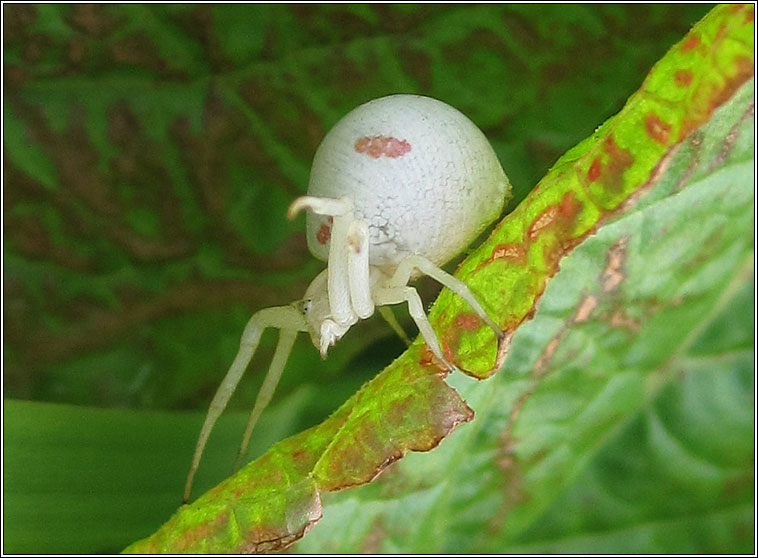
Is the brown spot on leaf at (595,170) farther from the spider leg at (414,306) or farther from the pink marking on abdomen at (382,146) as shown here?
the pink marking on abdomen at (382,146)

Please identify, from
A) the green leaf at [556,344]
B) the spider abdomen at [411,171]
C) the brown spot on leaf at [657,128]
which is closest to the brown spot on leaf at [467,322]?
the green leaf at [556,344]

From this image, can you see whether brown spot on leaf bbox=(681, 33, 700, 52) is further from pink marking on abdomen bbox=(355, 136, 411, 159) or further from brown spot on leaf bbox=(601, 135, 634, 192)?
pink marking on abdomen bbox=(355, 136, 411, 159)

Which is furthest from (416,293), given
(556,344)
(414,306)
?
(556,344)

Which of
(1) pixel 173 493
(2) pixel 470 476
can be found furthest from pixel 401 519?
(1) pixel 173 493

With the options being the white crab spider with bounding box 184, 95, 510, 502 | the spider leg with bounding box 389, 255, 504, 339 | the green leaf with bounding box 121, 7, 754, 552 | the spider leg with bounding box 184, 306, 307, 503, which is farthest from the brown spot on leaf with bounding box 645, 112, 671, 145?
the spider leg with bounding box 184, 306, 307, 503

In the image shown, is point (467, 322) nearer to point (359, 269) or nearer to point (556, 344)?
point (556, 344)

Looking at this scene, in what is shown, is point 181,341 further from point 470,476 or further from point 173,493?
point 470,476
